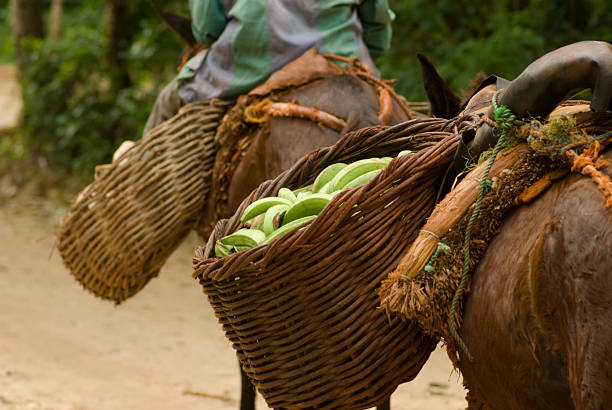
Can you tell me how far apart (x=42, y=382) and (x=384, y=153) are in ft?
9.19

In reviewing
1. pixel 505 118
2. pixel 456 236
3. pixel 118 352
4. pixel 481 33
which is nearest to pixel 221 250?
pixel 456 236

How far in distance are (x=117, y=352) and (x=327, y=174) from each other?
3.22m

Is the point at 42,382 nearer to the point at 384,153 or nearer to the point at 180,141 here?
the point at 180,141

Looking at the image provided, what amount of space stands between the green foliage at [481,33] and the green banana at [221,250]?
12.2 ft

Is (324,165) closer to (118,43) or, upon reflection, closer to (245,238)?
(245,238)

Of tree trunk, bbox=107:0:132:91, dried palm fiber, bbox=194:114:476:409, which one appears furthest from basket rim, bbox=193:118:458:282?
tree trunk, bbox=107:0:132:91

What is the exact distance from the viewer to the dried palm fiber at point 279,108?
2.95 meters

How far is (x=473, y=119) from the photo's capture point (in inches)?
73.3

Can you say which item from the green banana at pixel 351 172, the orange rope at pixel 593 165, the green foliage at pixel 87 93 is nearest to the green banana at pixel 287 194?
the green banana at pixel 351 172

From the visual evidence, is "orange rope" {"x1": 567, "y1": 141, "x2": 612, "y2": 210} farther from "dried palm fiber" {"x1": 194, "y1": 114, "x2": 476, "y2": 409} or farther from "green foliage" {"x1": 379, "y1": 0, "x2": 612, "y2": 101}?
"green foliage" {"x1": 379, "y1": 0, "x2": 612, "y2": 101}

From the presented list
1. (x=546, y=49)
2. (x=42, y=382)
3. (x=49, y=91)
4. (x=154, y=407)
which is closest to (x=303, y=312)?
(x=154, y=407)

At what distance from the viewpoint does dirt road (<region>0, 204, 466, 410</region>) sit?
13.3ft

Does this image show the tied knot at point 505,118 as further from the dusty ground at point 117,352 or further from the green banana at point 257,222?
the dusty ground at point 117,352

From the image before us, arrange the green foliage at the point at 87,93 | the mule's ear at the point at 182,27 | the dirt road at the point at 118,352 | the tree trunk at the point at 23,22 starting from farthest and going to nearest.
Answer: the tree trunk at the point at 23,22 → the green foliage at the point at 87,93 → the dirt road at the point at 118,352 → the mule's ear at the point at 182,27
